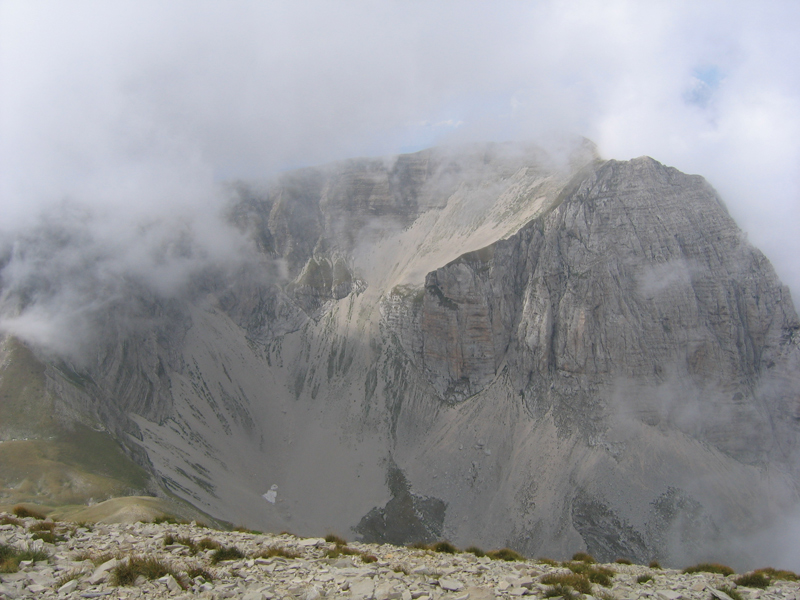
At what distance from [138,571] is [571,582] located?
43.8 ft

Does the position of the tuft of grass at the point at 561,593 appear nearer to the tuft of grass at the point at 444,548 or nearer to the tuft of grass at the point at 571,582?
the tuft of grass at the point at 571,582

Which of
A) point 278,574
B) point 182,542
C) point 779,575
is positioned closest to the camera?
point 278,574

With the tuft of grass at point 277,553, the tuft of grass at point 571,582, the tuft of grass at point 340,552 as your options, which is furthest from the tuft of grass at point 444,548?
the tuft of grass at point 277,553

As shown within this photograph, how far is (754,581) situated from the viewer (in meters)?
17.9

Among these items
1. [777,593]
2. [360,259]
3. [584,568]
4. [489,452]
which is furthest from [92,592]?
[360,259]

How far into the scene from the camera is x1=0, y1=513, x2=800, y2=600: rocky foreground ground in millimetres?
13359

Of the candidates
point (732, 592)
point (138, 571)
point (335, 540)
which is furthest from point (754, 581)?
point (138, 571)

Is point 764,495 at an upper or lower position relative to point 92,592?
lower

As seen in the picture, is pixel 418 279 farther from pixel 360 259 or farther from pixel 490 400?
pixel 490 400

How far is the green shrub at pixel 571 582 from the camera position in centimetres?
1526

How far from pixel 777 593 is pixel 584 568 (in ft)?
20.9

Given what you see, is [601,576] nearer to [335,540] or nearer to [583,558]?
[583,558]

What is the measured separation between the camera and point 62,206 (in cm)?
10081

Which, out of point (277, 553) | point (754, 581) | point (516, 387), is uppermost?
point (516, 387)
